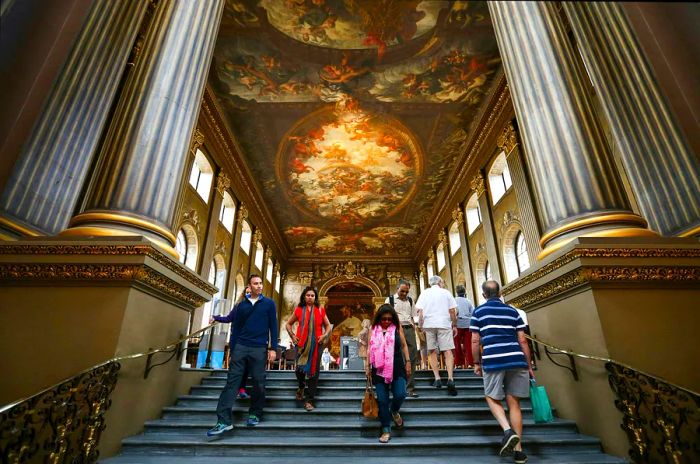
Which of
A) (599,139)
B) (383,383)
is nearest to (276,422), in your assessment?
(383,383)

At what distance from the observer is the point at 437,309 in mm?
5109

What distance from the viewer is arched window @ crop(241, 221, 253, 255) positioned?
15.0m

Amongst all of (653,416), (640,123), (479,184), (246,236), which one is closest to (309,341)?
(653,416)

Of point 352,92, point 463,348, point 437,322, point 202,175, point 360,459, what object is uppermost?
point 352,92

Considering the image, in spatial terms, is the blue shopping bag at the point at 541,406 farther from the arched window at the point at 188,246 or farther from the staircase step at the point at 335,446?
the arched window at the point at 188,246

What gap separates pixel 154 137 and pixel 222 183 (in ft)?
27.6

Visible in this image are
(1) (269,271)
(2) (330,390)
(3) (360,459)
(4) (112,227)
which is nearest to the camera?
(3) (360,459)

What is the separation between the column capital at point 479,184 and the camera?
39.4 feet

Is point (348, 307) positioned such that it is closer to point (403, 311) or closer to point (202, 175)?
point (202, 175)

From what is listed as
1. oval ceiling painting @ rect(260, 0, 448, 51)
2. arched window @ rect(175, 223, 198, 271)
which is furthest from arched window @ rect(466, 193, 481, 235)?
arched window @ rect(175, 223, 198, 271)

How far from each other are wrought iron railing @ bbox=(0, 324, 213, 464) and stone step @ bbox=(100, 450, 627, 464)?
10.2 inches

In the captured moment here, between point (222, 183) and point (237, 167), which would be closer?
point (222, 183)

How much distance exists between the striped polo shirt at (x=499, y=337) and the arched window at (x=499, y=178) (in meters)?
8.45

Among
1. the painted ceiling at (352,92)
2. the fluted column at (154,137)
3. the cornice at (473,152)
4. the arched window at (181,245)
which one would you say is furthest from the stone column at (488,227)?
the fluted column at (154,137)
